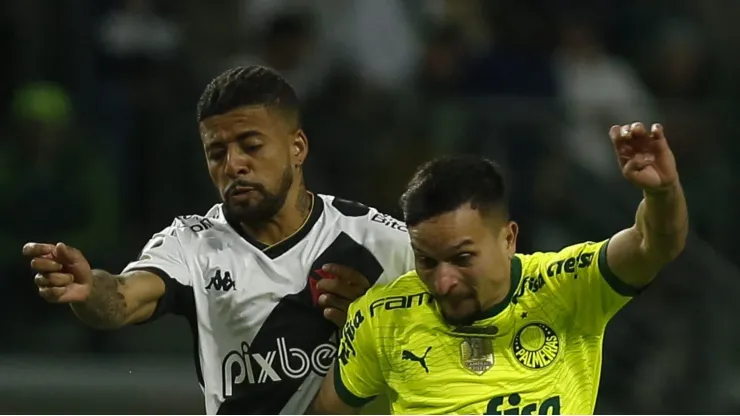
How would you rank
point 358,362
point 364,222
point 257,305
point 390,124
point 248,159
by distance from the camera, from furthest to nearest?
point 390,124 → point 364,222 → point 257,305 → point 248,159 → point 358,362

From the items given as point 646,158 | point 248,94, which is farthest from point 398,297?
point 646,158

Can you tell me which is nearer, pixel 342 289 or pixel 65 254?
pixel 65 254

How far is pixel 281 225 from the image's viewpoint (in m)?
3.51

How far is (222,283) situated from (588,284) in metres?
0.93

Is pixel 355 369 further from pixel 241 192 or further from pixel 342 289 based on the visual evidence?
pixel 241 192

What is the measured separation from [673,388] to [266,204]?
283cm

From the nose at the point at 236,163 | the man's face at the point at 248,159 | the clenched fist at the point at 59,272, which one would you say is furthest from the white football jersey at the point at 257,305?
the clenched fist at the point at 59,272

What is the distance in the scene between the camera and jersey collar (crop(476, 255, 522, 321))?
10.1ft

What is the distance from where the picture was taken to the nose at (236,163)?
3291mm

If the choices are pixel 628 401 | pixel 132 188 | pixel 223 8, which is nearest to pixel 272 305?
pixel 628 401

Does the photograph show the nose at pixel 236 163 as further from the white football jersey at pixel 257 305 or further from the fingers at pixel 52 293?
the fingers at pixel 52 293

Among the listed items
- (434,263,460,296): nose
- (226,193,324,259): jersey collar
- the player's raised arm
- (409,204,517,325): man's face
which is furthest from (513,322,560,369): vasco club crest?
(226,193,324,259): jersey collar

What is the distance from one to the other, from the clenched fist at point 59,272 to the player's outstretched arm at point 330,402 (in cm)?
64

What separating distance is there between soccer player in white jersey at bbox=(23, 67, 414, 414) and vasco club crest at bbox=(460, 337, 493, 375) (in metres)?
0.37
